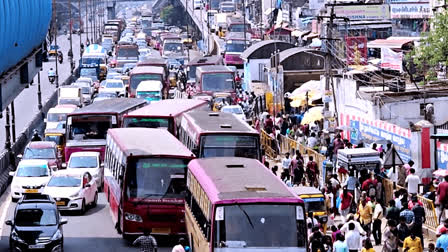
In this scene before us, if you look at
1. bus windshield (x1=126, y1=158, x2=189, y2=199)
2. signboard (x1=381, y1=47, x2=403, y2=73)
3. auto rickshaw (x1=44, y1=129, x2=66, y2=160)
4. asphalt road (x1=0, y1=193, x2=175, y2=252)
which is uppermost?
signboard (x1=381, y1=47, x2=403, y2=73)

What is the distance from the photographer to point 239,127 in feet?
Answer: 105

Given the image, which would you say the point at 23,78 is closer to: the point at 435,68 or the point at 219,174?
the point at 219,174

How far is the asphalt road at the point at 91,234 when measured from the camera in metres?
27.6

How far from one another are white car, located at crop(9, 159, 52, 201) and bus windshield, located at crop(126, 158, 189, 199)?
8039 mm

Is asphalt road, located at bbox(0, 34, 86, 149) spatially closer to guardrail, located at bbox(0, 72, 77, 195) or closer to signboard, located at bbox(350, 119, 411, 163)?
guardrail, located at bbox(0, 72, 77, 195)

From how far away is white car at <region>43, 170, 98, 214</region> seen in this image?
107 ft

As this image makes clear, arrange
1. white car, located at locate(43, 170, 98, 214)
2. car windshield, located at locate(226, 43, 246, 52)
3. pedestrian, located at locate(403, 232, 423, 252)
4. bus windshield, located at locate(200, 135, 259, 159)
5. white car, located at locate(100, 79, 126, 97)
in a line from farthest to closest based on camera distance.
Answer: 1. car windshield, located at locate(226, 43, 246, 52)
2. white car, located at locate(100, 79, 126, 97)
3. white car, located at locate(43, 170, 98, 214)
4. bus windshield, located at locate(200, 135, 259, 159)
5. pedestrian, located at locate(403, 232, 423, 252)

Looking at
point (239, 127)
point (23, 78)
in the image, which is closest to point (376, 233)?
point (239, 127)

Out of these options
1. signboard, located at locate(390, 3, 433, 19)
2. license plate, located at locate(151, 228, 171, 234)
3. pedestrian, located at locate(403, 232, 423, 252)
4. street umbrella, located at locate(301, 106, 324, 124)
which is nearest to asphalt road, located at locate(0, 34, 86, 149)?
street umbrella, located at locate(301, 106, 324, 124)

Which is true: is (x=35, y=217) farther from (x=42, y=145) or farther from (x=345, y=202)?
(x=42, y=145)

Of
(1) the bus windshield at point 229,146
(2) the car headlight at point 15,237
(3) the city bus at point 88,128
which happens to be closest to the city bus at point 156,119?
(3) the city bus at point 88,128

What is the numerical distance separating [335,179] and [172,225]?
16.9 feet

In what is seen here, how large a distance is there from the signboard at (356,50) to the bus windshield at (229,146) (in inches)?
1036

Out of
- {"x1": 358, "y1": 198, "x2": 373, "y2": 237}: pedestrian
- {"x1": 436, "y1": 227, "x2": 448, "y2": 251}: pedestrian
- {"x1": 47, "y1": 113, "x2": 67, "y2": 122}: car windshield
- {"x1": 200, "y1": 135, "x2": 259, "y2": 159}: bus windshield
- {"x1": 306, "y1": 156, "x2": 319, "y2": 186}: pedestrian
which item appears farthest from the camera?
{"x1": 47, "y1": 113, "x2": 67, "y2": 122}: car windshield
